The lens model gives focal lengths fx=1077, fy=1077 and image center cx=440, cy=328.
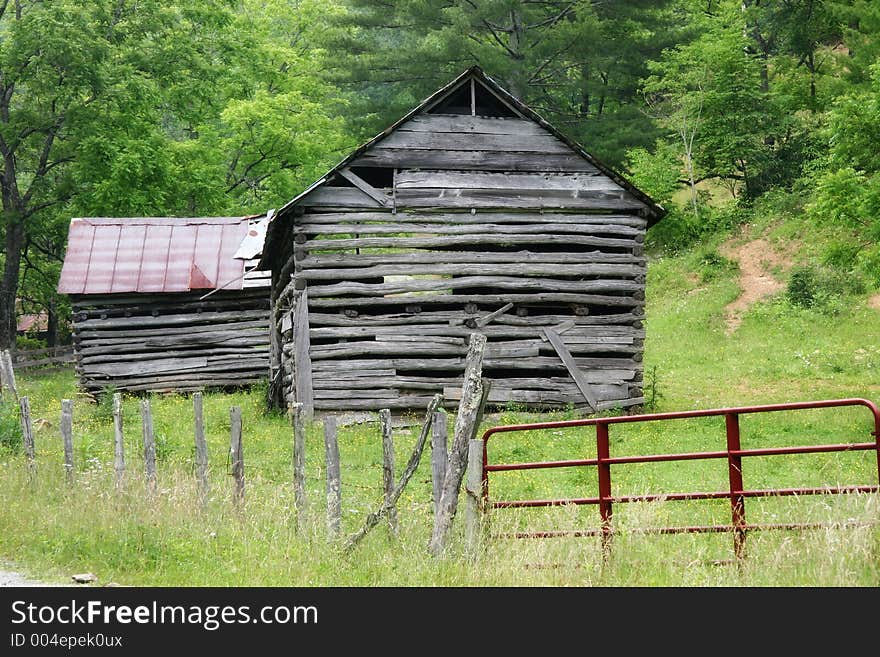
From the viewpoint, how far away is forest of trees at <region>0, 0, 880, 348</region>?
1211 inches

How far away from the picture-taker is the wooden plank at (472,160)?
17.3 metres

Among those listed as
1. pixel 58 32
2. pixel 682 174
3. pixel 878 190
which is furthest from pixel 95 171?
pixel 878 190

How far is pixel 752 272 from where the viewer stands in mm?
31297

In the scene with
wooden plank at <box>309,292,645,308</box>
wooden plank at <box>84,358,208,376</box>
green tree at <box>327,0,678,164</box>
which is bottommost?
wooden plank at <box>84,358,208,376</box>

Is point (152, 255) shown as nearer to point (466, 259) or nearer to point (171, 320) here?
point (171, 320)

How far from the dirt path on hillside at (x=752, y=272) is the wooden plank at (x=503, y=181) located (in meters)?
10.9

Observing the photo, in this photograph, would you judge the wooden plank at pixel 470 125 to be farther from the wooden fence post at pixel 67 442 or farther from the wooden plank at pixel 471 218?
the wooden fence post at pixel 67 442

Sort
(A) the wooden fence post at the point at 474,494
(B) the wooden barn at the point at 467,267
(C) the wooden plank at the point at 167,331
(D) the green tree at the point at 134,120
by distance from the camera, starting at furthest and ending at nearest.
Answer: (D) the green tree at the point at 134,120
(C) the wooden plank at the point at 167,331
(B) the wooden barn at the point at 467,267
(A) the wooden fence post at the point at 474,494

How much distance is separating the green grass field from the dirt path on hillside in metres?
6.80

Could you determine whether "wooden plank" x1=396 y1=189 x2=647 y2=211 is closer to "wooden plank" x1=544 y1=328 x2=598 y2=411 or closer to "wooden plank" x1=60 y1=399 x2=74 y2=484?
"wooden plank" x1=544 y1=328 x2=598 y2=411

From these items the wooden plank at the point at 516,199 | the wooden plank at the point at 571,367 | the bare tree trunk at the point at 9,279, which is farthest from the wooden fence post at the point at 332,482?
the bare tree trunk at the point at 9,279

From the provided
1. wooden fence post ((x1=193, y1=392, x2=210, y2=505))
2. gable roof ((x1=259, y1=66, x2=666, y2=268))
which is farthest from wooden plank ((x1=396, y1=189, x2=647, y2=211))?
wooden fence post ((x1=193, y1=392, x2=210, y2=505))

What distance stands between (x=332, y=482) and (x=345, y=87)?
33533 millimetres

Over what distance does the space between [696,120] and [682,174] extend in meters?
1.88
